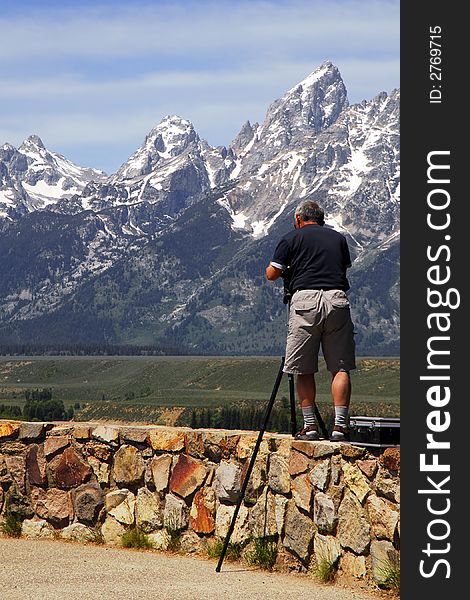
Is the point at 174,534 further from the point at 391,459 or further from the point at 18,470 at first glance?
the point at 391,459

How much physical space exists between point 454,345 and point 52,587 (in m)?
4.29

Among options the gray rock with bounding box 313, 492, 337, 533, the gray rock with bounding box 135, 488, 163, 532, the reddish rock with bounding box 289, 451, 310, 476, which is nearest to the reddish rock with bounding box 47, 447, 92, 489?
the gray rock with bounding box 135, 488, 163, 532

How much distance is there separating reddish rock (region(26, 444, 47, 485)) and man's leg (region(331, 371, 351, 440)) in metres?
3.70

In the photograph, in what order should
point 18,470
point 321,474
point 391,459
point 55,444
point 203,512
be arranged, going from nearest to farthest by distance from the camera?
point 391,459
point 321,474
point 203,512
point 55,444
point 18,470

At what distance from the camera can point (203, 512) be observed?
12266 mm

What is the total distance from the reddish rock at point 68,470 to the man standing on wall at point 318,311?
2.81 meters

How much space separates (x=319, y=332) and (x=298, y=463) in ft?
4.20

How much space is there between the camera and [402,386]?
9125 millimetres

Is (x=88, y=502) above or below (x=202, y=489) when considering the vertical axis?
below

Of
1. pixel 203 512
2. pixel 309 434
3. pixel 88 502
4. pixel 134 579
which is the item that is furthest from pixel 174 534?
pixel 309 434

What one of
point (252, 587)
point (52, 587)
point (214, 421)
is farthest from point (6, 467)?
point (214, 421)

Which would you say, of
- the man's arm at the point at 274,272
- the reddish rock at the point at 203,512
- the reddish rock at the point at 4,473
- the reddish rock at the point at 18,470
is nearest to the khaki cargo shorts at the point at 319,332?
the man's arm at the point at 274,272

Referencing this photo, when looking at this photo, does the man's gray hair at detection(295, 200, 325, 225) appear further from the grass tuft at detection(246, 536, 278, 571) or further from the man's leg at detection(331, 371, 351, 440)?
the grass tuft at detection(246, 536, 278, 571)

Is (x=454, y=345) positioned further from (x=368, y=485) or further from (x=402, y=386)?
(x=368, y=485)
